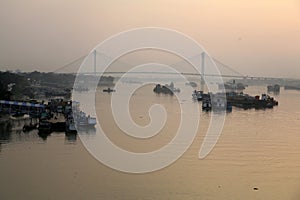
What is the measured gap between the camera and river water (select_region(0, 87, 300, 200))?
3.12m

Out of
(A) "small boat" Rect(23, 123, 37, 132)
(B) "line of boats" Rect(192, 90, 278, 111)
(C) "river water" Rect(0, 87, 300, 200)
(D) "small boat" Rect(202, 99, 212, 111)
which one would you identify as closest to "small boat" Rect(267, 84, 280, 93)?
(B) "line of boats" Rect(192, 90, 278, 111)

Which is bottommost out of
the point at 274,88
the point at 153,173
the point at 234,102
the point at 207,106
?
the point at 153,173

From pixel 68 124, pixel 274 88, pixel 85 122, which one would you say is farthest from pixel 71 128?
pixel 274 88

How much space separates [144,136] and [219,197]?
7.72ft

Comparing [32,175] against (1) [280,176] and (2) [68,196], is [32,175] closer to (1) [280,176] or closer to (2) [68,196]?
(2) [68,196]

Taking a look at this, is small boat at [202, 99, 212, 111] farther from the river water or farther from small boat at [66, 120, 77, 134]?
small boat at [66, 120, 77, 134]

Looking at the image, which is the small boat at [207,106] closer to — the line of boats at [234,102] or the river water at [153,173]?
the line of boats at [234,102]

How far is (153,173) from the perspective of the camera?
12.0 feet

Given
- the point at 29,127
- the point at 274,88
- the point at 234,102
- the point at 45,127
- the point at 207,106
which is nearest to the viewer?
the point at 45,127

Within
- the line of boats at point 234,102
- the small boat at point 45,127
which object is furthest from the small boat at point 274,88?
the small boat at point 45,127

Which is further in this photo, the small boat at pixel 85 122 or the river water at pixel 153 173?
the small boat at pixel 85 122

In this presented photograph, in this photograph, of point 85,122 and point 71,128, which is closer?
point 71,128

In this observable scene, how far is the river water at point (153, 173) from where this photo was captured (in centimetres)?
312

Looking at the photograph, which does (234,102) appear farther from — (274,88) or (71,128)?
(274,88)
